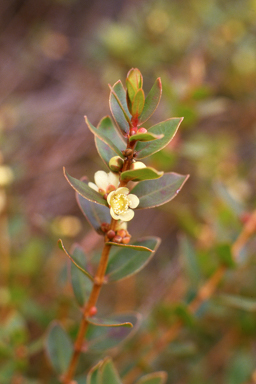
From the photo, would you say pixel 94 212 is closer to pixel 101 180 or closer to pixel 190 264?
pixel 101 180

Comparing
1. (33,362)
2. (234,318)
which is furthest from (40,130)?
(234,318)

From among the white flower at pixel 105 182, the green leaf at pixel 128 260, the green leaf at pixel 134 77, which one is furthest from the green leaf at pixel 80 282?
the green leaf at pixel 134 77

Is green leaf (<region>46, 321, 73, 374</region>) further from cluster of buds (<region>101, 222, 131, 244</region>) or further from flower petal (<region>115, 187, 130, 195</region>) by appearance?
flower petal (<region>115, 187, 130, 195</region>)

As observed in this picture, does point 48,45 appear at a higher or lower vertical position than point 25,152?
higher

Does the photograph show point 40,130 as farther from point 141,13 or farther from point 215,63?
point 215,63

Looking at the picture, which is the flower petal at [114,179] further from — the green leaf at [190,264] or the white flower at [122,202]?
the green leaf at [190,264]

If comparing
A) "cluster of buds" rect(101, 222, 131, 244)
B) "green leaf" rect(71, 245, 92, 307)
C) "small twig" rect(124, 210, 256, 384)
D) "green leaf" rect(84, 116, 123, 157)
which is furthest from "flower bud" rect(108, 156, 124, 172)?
"small twig" rect(124, 210, 256, 384)
